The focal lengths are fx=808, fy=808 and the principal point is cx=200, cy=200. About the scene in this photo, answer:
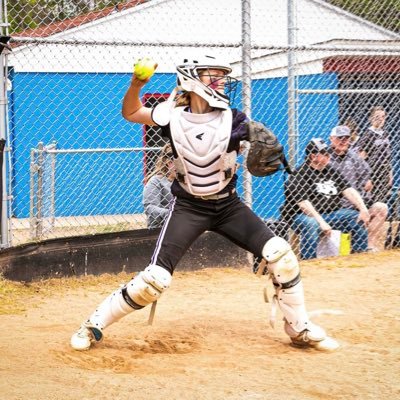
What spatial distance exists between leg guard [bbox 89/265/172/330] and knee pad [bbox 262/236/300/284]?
0.65m

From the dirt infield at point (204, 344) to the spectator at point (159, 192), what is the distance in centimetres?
63

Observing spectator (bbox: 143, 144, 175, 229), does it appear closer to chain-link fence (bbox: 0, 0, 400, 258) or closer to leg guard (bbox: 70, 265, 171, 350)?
chain-link fence (bbox: 0, 0, 400, 258)

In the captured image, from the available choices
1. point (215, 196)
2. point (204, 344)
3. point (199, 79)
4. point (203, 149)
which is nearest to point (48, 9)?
point (199, 79)

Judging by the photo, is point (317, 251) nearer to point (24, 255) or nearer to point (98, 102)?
point (24, 255)

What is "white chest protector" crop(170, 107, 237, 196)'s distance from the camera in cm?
516

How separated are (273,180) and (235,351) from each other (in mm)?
8142

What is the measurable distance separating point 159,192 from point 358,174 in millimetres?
2535

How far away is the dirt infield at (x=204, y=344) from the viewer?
14.0 feet

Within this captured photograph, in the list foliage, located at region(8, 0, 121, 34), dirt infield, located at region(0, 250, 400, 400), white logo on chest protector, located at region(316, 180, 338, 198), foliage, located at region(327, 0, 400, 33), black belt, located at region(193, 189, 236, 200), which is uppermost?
foliage, located at region(327, 0, 400, 33)

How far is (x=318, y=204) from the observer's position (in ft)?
29.6

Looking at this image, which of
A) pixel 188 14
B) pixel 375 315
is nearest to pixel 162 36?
pixel 188 14

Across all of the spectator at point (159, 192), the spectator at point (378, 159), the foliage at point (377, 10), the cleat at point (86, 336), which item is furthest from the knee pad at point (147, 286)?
the foliage at point (377, 10)

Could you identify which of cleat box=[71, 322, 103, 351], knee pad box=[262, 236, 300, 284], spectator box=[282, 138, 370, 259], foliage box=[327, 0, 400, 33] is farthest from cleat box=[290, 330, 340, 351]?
foliage box=[327, 0, 400, 33]

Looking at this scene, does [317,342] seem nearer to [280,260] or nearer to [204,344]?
[280,260]
